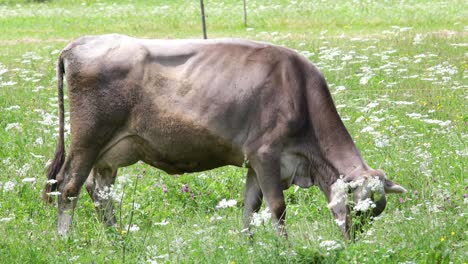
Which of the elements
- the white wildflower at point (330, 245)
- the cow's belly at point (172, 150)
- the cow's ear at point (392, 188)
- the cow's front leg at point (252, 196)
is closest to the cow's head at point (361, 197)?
the cow's ear at point (392, 188)

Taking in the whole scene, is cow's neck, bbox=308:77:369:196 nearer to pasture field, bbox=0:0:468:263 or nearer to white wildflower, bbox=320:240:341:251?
pasture field, bbox=0:0:468:263

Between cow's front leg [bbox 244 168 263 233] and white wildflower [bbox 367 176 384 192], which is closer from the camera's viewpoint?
white wildflower [bbox 367 176 384 192]

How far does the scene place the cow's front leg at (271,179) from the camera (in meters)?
8.19

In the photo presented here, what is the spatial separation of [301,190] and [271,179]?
1.68 metres

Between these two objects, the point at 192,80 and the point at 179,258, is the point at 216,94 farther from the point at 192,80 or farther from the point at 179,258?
the point at 179,258

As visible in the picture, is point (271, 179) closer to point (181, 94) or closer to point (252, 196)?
point (252, 196)

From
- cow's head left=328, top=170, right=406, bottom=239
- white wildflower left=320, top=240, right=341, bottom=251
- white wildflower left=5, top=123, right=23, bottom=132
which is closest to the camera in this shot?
white wildflower left=320, top=240, right=341, bottom=251

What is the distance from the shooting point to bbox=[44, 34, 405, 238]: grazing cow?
8.27 metres

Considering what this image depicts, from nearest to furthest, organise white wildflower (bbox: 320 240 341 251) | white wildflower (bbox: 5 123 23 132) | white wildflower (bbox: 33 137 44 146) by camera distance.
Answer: white wildflower (bbox: 320 240 341 251) < white wildflower (bbox: 33 137 44 146) < white wildflower (bbox: 5 123 23 132)

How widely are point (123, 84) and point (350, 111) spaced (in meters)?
5.14

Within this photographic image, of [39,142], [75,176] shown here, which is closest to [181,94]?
[75,176]

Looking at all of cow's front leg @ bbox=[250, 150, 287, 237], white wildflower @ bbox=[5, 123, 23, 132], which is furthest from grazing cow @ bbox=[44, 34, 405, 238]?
white wildflower @ bbox=[5, 123, 23, 132]

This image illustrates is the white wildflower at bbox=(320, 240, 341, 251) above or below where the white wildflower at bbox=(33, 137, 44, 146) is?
above

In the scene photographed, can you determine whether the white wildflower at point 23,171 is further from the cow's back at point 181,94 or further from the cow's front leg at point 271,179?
the cow's front leg at point 271,179
